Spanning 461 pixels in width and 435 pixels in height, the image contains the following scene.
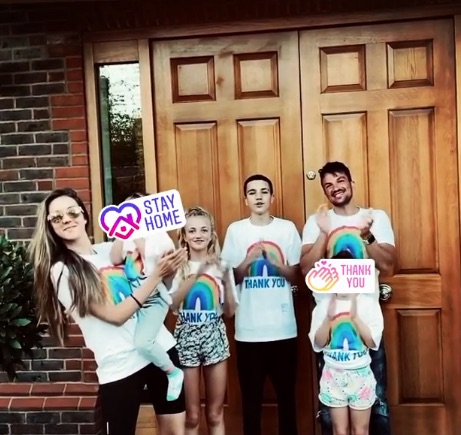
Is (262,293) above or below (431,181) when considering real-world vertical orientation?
below

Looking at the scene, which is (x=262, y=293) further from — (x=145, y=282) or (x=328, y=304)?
(x=145, y=282)

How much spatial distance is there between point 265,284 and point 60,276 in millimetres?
1228

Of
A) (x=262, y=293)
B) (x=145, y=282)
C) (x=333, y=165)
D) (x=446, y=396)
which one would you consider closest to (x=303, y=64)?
(x=333, y=165)

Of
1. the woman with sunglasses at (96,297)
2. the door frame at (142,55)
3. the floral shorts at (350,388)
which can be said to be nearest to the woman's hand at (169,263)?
the woman with sunglasses at (96,297)

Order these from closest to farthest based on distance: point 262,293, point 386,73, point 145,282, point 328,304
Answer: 1. point 145,282
2. point 328,304
3. point 262,293
4. point 386,73

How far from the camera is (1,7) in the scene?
4289 mm

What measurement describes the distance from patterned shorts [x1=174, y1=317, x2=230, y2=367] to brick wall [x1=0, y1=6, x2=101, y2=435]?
959mm

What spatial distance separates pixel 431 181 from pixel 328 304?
1166 millimetres

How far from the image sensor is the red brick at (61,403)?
13.9ft

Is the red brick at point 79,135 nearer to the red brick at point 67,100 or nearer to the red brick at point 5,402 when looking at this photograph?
the red brick at point 67,100

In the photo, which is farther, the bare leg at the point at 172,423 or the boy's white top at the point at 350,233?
the boy's white top at the point at 350,233

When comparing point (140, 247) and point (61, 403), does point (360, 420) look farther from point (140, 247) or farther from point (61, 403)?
point (61, 403)

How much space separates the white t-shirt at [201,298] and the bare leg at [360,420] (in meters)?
0.86

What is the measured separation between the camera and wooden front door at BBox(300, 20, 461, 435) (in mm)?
4102
